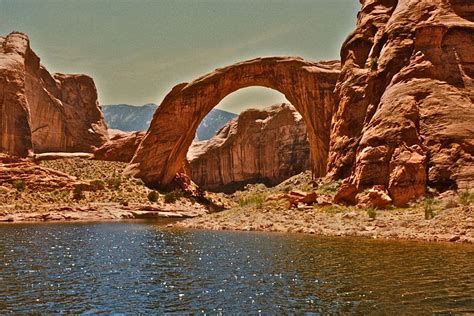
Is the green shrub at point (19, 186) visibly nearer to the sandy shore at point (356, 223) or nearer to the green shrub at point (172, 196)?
Answer: the green shrub at point (172, 196)

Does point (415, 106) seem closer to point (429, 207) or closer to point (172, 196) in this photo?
point (429, 207)

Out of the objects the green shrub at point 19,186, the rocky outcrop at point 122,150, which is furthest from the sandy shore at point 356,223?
the rocky outcrop at point 122,150

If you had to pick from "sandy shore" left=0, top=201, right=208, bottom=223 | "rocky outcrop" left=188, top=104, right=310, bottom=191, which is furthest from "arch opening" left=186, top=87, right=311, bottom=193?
"sandy shore" left=0, top=201, right=208, bottom=223

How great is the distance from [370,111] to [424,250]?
62.7 feet

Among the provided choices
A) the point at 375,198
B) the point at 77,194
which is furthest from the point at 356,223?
the point at 77,194

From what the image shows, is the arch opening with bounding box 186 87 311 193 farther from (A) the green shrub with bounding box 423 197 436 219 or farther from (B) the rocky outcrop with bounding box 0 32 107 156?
(A) the green shrub with bounding box 423 197 436 219

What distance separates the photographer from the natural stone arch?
5128 cm

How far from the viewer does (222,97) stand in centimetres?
5669

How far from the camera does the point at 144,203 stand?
49.5m

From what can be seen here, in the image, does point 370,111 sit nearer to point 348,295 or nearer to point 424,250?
point 424,250

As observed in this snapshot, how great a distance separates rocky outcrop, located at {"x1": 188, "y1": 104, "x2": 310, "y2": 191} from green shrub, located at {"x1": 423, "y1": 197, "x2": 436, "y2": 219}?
55573mm

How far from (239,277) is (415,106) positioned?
22.2 m

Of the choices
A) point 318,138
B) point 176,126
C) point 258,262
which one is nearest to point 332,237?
point 258,262

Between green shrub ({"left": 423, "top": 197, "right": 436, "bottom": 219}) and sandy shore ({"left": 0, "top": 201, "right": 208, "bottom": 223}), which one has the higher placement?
green shrub ({"left": 423, "top": 197, "right": 436, "bottom": 219})
